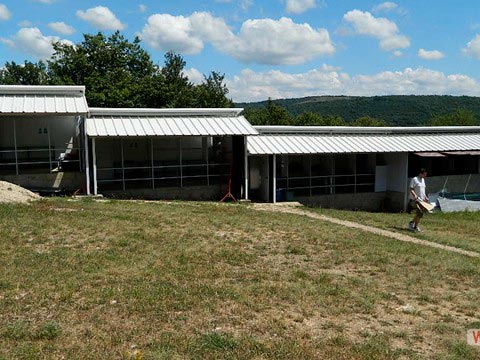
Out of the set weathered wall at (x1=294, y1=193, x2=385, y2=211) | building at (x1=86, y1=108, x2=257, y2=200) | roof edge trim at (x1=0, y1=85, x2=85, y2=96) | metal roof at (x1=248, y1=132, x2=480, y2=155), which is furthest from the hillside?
roof edge trim at (x1=0, y1=85, x2=85, y2=96)

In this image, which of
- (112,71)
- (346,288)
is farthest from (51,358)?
(112,71)

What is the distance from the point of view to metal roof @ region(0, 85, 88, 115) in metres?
17.2

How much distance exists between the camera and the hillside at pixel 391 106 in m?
110

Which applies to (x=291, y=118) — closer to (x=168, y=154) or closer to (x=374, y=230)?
(x=168, y=154)

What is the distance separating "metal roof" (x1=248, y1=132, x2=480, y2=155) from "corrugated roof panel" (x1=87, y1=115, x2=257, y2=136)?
1.23 meters

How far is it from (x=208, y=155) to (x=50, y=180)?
6.98 meters

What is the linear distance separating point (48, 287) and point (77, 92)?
13745 mm

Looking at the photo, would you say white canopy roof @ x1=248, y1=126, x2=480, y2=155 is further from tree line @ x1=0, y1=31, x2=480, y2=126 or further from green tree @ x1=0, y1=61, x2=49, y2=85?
green tree @ x1=0, y1=61, x2=49, y2=85

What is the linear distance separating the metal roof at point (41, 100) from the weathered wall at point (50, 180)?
8.58 ft

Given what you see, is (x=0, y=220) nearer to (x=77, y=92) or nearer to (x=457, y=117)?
(x=77, y=92)

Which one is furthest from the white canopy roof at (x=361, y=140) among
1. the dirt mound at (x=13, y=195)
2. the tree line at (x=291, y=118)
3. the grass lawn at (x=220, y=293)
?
the tree line at (x=291, y=118)

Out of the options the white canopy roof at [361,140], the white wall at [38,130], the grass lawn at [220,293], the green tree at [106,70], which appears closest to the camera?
the grass lawn at [220,293]

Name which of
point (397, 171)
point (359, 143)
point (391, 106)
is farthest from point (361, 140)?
point (391, 106)

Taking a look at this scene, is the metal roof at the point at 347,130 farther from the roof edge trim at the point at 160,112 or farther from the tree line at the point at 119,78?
the tree line at the point at 119,78
